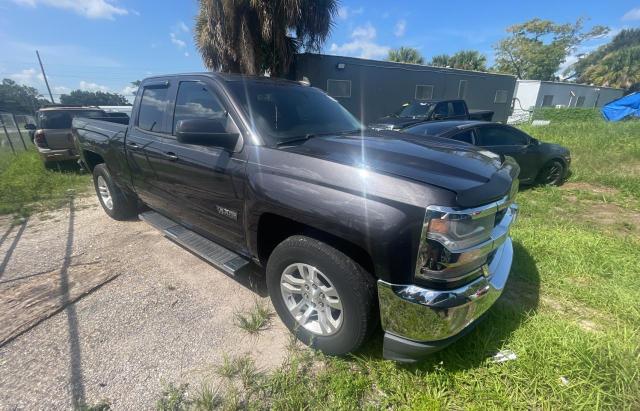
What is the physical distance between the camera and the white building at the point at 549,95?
92.3 feet

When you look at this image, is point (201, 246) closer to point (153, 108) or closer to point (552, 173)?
point (153, 108)

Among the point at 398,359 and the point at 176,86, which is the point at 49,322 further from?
the point at 398,359

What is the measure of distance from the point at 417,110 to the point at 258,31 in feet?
20.5

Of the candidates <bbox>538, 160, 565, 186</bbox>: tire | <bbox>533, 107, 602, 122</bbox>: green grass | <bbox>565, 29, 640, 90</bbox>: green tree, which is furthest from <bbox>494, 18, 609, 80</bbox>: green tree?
<bbox>538, 160, 565, 186</bbox>: tire

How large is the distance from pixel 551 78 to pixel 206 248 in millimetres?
62193

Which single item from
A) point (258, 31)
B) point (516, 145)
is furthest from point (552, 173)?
point (258, 31)

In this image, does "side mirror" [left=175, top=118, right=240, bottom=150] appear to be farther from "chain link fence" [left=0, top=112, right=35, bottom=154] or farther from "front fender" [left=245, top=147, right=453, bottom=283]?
"chain link fence" [left=0, top=112, right=35, bottom=154]

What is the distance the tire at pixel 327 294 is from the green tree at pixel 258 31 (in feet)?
34.2

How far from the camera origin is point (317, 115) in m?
Answer: 2.98

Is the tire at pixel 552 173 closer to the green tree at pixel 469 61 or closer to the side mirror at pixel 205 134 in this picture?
the side mirror at pixel 205 134

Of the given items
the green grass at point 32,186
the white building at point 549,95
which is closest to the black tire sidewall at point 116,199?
the green grass at point 32,186

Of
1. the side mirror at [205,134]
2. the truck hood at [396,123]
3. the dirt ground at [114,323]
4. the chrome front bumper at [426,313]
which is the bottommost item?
the dirt ground at [114,323]

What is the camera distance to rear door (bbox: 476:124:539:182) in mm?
5273

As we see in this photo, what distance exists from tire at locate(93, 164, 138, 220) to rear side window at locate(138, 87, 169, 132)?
1.30 m
